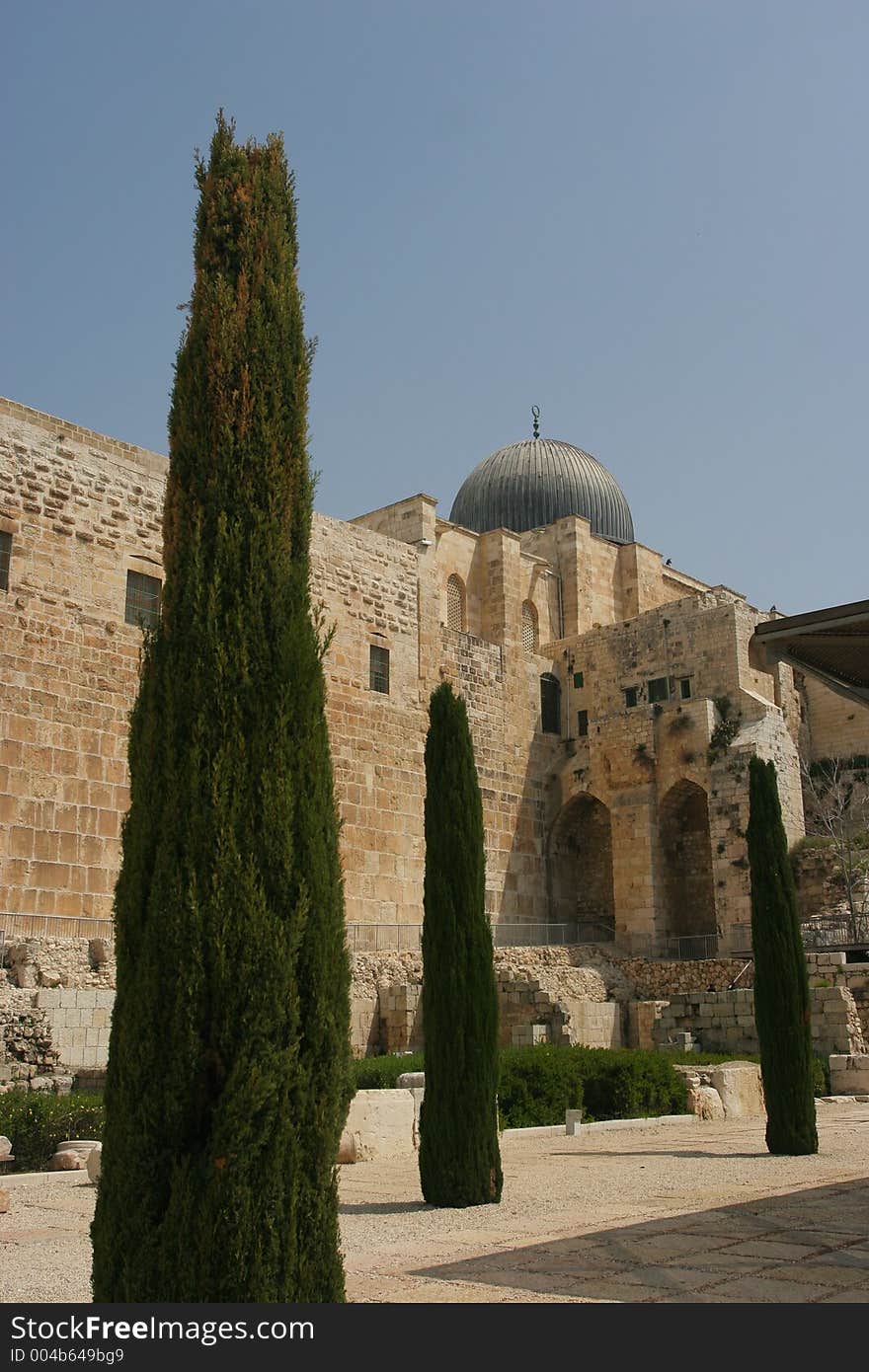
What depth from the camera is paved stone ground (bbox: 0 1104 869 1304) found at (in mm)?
4828

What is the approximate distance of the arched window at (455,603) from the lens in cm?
2617

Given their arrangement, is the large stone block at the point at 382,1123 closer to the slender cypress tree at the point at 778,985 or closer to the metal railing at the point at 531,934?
the slender cypress tree at the point at 778,985

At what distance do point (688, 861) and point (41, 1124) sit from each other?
1685cm

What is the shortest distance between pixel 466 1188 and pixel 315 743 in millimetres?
4435

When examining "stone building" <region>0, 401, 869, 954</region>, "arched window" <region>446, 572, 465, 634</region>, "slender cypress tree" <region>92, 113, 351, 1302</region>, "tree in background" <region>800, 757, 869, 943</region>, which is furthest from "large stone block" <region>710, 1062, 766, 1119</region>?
"arched window" <region>446, 572, 465, 634</region>

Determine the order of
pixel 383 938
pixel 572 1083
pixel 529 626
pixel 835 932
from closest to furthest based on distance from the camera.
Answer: pixel 572 1083 < pixel 383 938 < pixel 835 932 < pixel 529 626

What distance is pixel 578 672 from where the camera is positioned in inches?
1022

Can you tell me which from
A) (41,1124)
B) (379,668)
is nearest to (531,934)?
(379,668)

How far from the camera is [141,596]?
59.4 ft

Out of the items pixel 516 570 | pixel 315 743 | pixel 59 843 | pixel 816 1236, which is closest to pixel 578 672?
pixel 516 570

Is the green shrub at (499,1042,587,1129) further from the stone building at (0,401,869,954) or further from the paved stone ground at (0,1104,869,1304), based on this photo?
the stone building at (0,401,869,954)

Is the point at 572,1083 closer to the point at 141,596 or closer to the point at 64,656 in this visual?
the point at 64,656

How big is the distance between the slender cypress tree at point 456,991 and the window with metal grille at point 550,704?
16746 mm

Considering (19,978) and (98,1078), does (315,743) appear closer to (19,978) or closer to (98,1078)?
(98,1078)
